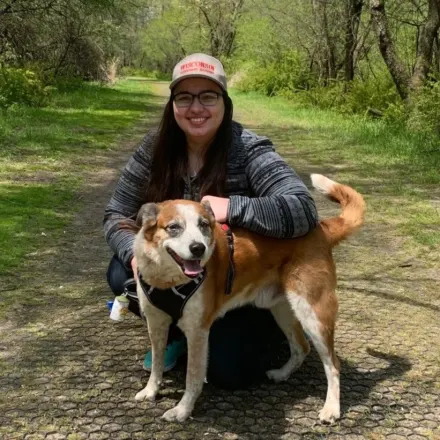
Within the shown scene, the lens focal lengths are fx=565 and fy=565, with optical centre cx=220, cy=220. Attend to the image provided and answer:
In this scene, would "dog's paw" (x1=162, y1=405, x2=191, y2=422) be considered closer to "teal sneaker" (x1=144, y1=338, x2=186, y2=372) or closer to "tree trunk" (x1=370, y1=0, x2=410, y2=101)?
"teal sneaker" (x1=144, y1=338, x2=186, y2=372)

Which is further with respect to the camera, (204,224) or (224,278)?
(224,278)

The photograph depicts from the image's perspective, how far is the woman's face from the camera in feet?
9.41

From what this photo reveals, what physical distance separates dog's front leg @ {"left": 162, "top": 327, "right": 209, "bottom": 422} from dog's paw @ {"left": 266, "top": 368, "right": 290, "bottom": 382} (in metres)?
0.51

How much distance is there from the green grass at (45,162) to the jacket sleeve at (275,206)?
2284 millimetres

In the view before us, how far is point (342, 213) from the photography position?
118 inches

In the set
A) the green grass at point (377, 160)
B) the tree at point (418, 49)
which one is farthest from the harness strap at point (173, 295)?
the tree at point (418, 49)

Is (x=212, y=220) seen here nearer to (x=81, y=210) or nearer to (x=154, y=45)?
(x=81, y=210)

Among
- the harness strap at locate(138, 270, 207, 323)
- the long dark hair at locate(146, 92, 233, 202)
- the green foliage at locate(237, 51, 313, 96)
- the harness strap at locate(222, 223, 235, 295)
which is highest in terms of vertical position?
the green foliage at locate(237, 51, 313, 96)

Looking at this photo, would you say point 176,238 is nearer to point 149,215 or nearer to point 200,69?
point 149,215

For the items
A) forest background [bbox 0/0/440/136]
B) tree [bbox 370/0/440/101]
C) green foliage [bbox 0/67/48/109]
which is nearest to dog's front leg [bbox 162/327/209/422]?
forest background [bbox 0/0/440/136]

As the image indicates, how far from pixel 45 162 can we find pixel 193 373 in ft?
21.3

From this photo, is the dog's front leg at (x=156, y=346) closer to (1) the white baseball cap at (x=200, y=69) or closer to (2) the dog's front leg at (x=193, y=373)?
(2) the dog's front leg at (x=193, y=373)

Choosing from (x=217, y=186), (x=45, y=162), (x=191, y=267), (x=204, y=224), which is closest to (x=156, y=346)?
(x=191, y=267)

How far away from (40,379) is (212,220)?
4.03 feet
